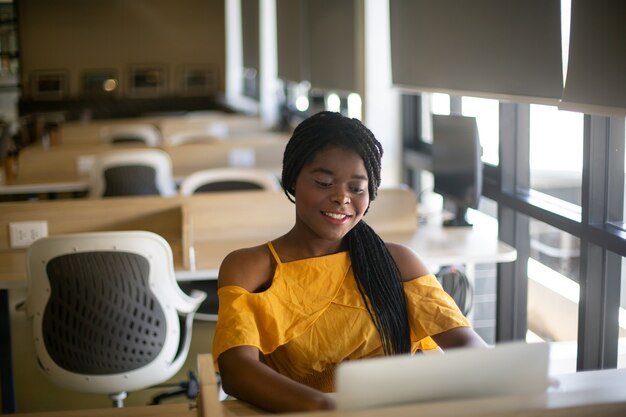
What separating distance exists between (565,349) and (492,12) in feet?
4.29

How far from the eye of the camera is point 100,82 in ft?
47.4

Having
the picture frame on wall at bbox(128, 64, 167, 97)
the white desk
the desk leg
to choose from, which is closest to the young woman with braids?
the white desk

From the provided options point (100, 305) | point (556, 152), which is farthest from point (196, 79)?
point (100, 305)

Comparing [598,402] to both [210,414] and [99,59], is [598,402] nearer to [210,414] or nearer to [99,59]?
[210,414]

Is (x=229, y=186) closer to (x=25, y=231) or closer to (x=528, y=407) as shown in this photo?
(x=25, y=231)

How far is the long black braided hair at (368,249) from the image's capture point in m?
1.91

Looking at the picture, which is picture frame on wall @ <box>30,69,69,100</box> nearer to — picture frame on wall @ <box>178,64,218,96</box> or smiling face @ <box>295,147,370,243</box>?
picture frame on wall @ <box>178,64,218,96</box>

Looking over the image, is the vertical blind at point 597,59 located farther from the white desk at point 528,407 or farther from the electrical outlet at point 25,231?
the electrical outlet at point 25,231

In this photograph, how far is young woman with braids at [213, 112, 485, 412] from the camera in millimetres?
1869

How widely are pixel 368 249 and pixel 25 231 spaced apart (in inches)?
83.1

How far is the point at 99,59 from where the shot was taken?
47.2 feet

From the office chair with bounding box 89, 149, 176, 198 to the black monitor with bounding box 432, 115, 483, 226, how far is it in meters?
1.90

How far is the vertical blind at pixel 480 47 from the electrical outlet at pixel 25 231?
6.14 ft

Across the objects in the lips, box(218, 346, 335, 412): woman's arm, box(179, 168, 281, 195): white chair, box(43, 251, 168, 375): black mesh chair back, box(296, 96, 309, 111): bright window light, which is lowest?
box(43, 251, 168, 375): black mesh chair back
